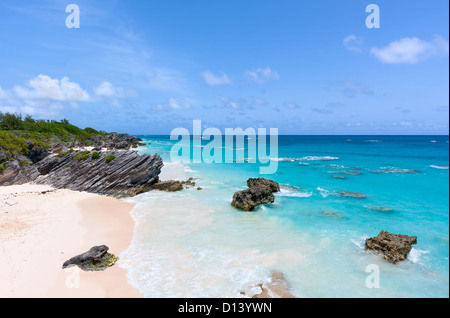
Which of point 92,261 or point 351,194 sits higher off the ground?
point 351,194

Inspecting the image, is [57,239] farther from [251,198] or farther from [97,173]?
[251,198]

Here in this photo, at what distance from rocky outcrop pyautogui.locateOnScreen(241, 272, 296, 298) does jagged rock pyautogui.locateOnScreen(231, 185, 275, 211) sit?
10.7 m

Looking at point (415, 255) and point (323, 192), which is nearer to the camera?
Result: point (415, 255)

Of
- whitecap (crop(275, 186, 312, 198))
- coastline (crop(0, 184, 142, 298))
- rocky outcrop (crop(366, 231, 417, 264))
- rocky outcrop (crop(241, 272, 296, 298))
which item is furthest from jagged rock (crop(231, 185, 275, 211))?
rocky outcrop (crop(241, 272, 296, 298))

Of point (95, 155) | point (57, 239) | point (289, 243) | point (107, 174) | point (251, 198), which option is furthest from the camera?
point (95, 155)

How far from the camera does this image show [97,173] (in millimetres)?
28891

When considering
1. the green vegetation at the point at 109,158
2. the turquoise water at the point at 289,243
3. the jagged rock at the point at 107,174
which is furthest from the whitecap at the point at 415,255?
the green vegetation at the point at 109,158

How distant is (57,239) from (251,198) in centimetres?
1601

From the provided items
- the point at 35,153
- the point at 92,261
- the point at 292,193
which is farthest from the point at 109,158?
the point at 292,193

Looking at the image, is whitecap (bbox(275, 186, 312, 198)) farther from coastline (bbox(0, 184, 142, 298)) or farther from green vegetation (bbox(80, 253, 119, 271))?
green vegetation (bbox(80, 253, 119, 271))

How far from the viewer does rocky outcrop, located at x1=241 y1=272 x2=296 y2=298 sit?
10875mm

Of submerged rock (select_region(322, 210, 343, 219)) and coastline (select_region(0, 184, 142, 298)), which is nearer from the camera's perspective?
coastline (select_region(0, 184, 142, 298))
